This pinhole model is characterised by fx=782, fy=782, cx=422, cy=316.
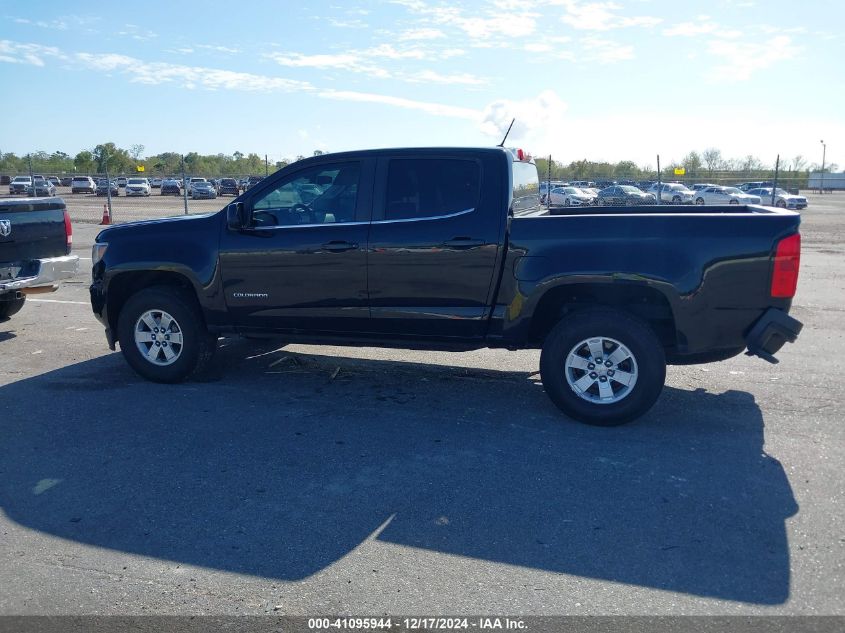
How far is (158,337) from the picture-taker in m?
6.94

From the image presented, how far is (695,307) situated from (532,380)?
193 centimetres

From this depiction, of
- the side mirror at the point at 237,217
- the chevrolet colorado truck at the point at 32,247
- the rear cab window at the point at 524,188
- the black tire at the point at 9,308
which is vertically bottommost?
the black tire at the point at 9,308

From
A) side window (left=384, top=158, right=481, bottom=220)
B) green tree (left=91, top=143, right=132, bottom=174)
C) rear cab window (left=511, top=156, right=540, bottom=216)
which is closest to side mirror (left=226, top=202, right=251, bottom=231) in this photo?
side window (left=384, top=158, right=481, bottom=220)

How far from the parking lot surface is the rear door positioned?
0.76 metres

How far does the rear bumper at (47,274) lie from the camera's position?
866 centimetres

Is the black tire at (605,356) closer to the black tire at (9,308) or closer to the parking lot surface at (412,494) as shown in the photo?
the parking lot surface at (412,494)

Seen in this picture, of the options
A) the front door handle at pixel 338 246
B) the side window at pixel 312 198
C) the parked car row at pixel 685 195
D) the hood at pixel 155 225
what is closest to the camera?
the front door handle at pixel 338 246

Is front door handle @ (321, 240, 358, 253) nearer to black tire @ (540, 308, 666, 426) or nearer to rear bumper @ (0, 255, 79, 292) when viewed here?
Answer: black tire @ (540, 308, 666, 426)

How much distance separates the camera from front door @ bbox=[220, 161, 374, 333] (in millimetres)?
6355

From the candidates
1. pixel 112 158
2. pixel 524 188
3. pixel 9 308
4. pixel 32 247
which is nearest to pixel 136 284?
pixel 32 247

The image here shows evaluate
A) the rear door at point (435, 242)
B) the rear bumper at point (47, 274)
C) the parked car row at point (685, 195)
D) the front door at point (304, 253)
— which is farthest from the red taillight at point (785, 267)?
the parked car row at point (685, 195)

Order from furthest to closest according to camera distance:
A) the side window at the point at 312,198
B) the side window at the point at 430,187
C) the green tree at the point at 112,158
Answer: the green tree at the point at 112,158, the side window at the point at 312,198, the side window at the point at 430,187

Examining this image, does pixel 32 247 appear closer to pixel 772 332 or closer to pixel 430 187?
→ pixel 430 187

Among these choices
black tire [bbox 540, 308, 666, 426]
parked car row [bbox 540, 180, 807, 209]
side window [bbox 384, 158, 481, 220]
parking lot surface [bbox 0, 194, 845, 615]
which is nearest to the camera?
parking lot surface [bbox 0, 194, 845, 615]
